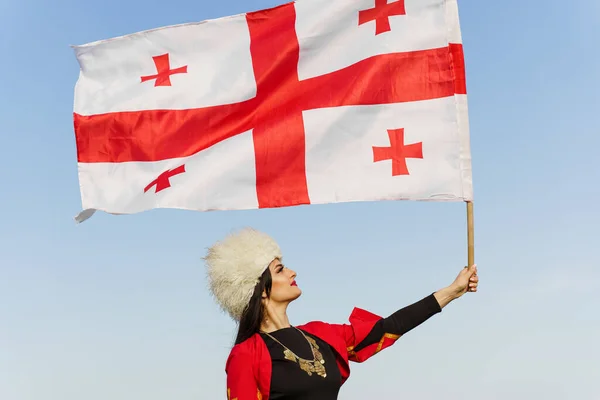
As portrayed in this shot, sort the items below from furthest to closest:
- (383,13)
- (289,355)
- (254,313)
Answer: (383,13) < (254,313) < (289,355)

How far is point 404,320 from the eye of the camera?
5562mm

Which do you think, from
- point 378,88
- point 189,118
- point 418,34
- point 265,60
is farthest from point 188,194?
point 418,34

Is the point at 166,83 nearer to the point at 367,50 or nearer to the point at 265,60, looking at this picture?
the point at 265,60

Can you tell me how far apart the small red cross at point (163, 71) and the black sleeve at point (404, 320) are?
8.57ft

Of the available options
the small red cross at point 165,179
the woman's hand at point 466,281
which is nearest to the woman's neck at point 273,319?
the woman's hand at point 466,281

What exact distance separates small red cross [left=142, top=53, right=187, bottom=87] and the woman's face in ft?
6.73

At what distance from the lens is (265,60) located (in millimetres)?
6531

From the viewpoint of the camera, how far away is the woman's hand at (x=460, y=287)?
5.39 metres

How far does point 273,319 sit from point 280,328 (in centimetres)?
7

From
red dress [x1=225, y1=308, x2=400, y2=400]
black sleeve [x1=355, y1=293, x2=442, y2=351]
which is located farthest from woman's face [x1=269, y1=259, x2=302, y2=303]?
black sleeve [x1=355, y1=293, x2=442, y2=351]

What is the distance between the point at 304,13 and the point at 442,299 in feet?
8.13

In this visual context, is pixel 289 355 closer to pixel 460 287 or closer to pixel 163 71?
pixel 460 287

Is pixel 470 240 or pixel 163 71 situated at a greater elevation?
pixel 163 71

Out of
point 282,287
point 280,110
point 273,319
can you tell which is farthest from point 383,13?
point 273,319
